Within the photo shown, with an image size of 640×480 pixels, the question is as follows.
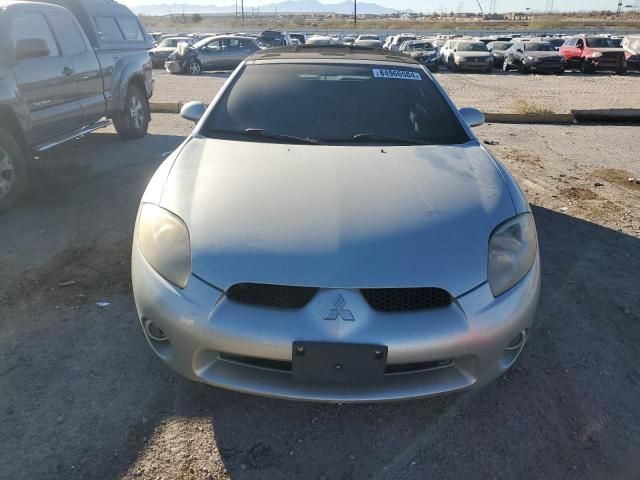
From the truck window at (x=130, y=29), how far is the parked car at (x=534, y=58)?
1724cm

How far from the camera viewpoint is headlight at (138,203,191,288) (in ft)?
A: 6.81

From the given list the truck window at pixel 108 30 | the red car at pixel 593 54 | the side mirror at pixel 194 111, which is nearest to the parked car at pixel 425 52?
the red car at pixel 593 54

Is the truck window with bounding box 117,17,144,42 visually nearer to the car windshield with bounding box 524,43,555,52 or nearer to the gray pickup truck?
the gray pickup truck

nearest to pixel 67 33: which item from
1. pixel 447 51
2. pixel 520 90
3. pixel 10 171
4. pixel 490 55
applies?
pixel 10 171

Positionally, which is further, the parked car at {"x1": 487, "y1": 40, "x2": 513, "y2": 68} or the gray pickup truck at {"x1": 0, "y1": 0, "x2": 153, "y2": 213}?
the parked car at {"x1": 487, "y1": 40, "x2": 513, "y2": 68}

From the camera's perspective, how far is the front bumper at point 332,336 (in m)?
1.87

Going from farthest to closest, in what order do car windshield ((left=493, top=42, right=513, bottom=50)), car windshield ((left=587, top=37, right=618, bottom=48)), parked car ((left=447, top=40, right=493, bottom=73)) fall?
car windshield ((left=493, top=42, right=513, bottom=50)), car windshield ((left=587, top=37, right=618, bottom=48)), parked car ((left=447, top=40, right=493, bottom=73))

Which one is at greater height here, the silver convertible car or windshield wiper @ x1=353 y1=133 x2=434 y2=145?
windshield wiper @ x1=353 y1=133 x2=434 y2=145

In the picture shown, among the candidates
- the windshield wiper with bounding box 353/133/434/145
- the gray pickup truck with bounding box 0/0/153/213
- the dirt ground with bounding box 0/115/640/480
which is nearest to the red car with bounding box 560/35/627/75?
the gray pickup truck with bounding box 0/0/153/213

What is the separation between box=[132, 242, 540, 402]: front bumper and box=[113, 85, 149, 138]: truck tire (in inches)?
238

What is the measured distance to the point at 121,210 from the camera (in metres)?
4.76

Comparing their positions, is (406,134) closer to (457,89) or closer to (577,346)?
(577,346)

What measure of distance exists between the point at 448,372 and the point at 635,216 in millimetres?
3748

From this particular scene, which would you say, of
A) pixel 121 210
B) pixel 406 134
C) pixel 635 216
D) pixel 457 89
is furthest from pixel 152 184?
pixel 457 89
